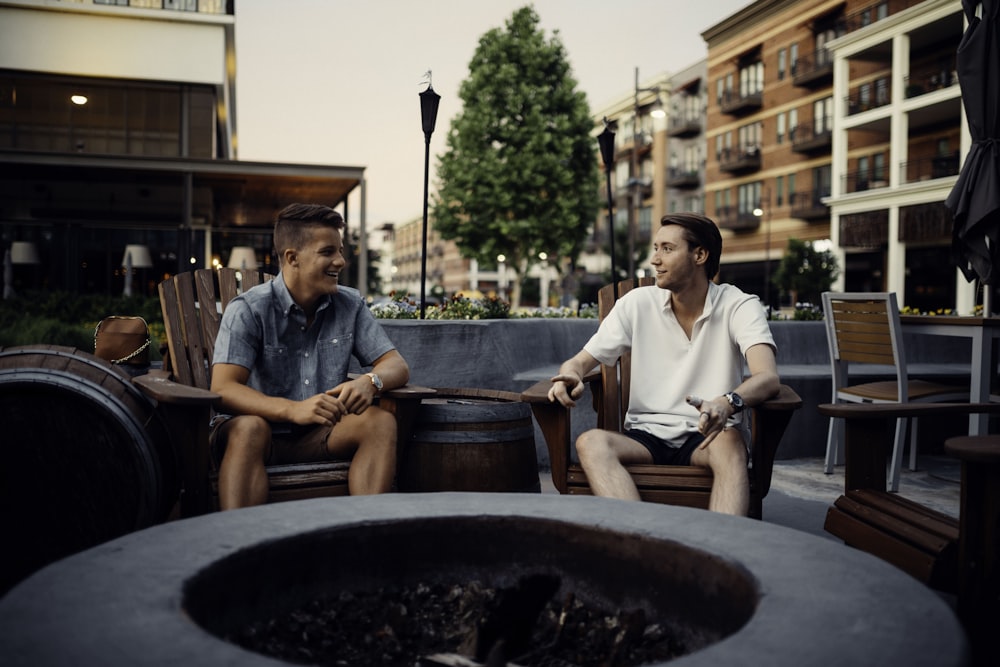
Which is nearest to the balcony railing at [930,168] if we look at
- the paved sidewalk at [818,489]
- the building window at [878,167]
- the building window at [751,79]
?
the building window at [878,167]

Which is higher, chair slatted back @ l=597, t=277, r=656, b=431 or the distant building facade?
the distant building facade

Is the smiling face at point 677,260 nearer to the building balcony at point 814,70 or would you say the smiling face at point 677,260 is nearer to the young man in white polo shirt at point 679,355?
the young man in white polo shirt at point 679,355

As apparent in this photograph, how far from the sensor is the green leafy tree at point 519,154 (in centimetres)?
2956

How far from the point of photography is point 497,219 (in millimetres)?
29953

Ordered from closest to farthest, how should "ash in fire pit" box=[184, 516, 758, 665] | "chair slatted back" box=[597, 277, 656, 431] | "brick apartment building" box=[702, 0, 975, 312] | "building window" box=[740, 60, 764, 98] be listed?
"ash in fire pit" box=[184, 516, 758, 665] < "chair slatted back" box=[597, 277, 656, 431] < "brick apartment building" box=[702, 0, 975, 312] < "building window" box=[740, 60, 764, 98]

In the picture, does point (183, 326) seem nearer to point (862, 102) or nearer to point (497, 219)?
point (497, 219)

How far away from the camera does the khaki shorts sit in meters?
3.21

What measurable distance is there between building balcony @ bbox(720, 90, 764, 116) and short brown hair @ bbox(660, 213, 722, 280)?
3810 centimetres

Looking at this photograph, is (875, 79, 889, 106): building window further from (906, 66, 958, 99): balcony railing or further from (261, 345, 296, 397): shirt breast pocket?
(261, 345, 296, 397): shirt breast pocket

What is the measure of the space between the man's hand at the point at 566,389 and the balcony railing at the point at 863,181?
2909 centimetres

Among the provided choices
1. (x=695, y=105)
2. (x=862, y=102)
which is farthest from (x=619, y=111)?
(x=862, y=102)

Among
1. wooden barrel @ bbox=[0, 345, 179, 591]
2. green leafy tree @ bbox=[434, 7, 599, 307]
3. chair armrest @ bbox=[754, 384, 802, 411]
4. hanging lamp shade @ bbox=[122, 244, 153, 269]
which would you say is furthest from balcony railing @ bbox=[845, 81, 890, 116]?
wooden barrel @ bbox=[0, 345, 179, 591]

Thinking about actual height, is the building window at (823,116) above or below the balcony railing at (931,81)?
above

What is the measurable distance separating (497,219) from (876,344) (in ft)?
82.8
